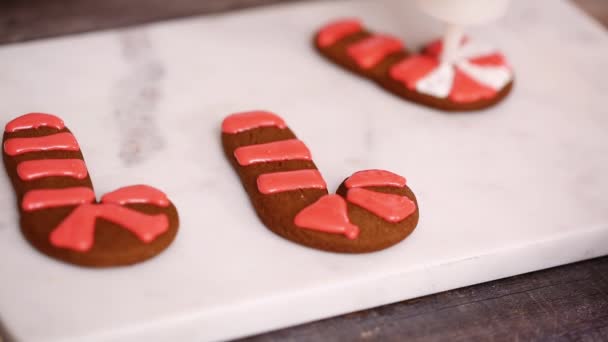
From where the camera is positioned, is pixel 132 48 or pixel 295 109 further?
pixel 132 48

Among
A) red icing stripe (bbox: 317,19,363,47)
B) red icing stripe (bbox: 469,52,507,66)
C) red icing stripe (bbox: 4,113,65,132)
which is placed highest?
red icing stripe (bbox: 317,19,363,47)

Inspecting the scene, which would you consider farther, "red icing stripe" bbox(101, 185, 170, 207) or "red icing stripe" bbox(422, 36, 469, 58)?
"red icing stripe" bbox(422, 36, 469, 58)

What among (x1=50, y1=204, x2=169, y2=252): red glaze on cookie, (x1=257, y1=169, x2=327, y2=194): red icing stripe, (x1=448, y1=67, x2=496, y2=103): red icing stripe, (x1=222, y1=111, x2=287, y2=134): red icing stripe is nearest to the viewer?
(x1=50, y1=204, x2=169, y2=252): red glaze on cookie

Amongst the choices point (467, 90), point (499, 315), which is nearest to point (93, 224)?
point (499, 315)

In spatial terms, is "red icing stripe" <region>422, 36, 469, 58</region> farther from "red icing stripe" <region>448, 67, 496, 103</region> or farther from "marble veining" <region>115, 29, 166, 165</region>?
"marble veining" <region>115, 29, 166, 165</region>

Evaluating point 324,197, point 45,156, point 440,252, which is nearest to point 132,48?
point 45,156

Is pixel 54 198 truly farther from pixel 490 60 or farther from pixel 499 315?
pixel 490 60

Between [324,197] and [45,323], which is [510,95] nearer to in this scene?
[324,197]

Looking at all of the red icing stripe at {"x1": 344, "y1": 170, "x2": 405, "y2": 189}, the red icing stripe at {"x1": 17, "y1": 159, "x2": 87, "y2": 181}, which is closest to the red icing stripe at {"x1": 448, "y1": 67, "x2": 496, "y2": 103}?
the red icing stripe at {"x1": 344, "y1": 170, "x2": 405, "y2": 189}
